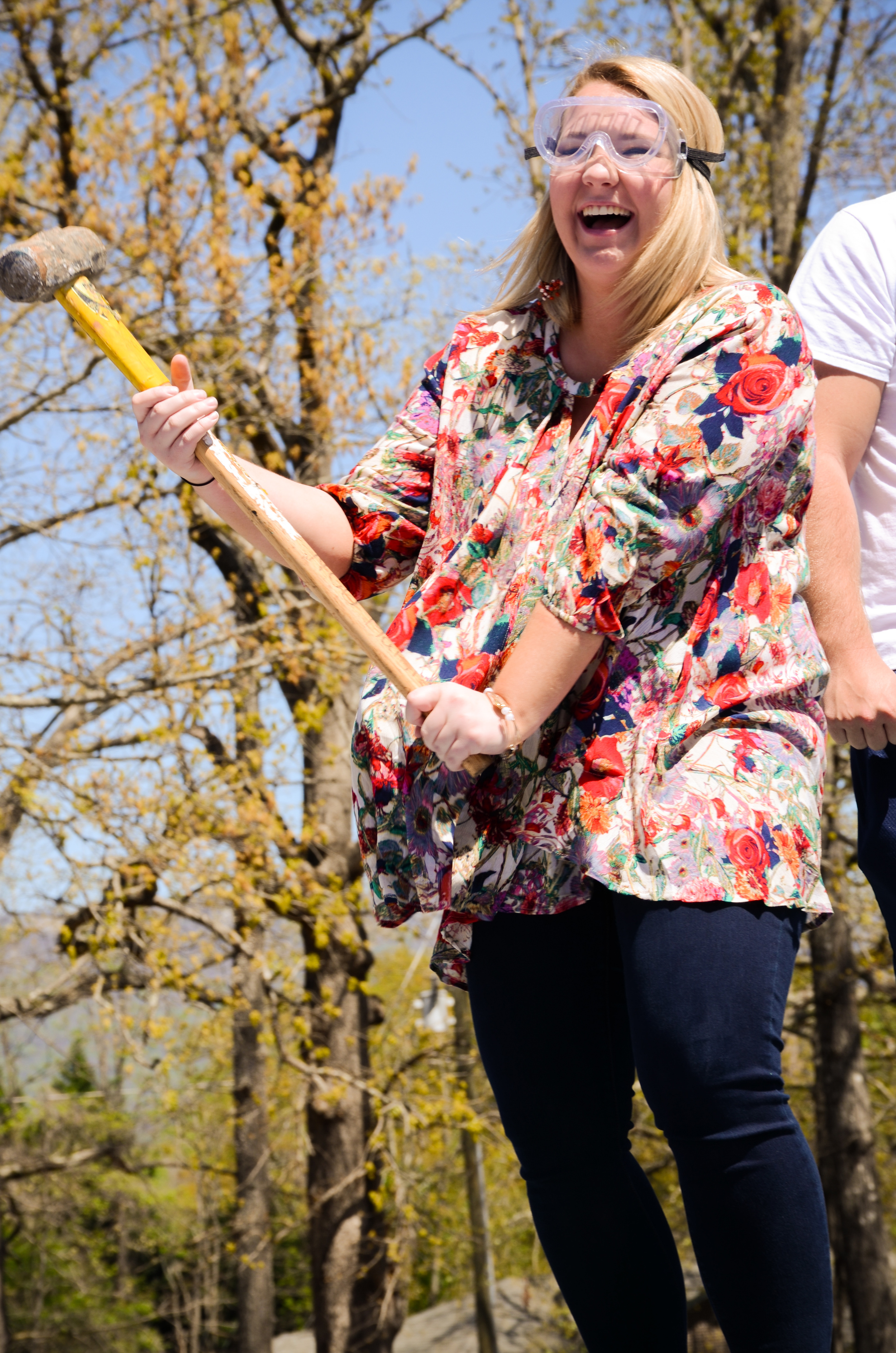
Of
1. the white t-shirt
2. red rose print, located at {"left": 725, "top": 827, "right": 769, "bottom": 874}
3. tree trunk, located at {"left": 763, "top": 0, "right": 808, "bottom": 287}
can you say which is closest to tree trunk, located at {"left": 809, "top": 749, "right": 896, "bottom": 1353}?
tree trunk, located at {"left": 763, "top": 0, "right": 808, "bottom": 287}

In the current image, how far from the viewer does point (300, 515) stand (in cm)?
160

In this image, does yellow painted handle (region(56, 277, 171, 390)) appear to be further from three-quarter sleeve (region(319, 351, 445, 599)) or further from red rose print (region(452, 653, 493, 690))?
red rose print (region(452, 653, 493, 690))

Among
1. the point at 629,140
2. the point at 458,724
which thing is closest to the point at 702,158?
the point at 629,140

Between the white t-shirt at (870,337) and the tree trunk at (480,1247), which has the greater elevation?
the white t-shirt at (870,337)

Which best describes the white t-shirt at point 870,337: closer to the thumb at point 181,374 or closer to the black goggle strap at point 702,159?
the black goggle strap at point 702,159

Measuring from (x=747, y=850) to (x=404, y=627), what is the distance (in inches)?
20.6

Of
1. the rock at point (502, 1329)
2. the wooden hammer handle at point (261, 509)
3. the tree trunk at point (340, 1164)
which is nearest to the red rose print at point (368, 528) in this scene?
the wooden hammer handle at point (261, 509)

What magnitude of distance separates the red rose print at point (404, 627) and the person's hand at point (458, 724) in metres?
0.22

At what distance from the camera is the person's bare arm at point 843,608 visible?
1.55 metres

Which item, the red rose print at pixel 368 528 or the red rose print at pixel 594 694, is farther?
the red rose print at pixel 368 528

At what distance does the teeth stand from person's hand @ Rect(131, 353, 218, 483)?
0.54m

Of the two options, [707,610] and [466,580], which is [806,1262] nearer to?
[707,610]

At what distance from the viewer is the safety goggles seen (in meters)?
1.51

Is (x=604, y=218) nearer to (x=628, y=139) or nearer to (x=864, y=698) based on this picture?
(x=628, y=139)
